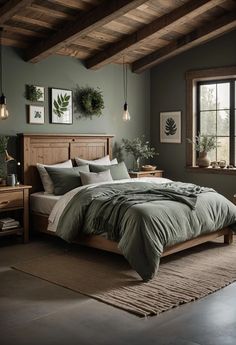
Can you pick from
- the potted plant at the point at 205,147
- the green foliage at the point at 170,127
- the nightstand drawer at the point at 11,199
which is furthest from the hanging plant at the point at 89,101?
the nightstand drawer at the point at 11,199

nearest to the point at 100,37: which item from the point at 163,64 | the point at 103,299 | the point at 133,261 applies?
the point at 163,64

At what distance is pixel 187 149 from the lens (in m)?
7.78

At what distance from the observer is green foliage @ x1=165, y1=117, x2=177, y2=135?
7906 mm

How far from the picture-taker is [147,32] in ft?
20.8

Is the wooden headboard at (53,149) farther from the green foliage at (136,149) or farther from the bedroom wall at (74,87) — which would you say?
the green foliage at (136,149)

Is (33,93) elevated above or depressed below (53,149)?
above

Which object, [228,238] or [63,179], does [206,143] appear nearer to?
[228,238]

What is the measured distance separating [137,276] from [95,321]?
1.12 m

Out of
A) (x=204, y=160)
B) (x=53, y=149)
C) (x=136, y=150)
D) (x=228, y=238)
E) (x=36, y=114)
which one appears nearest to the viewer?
(x=228, y=238)

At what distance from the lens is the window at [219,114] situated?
7312mm

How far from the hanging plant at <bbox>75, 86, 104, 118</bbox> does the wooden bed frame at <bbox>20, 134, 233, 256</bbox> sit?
395mm

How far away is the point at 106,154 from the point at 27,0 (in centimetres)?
323

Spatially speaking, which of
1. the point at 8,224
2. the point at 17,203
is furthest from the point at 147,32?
the point at 8,224

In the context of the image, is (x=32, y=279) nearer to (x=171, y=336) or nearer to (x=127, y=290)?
(x=127, y=290)
